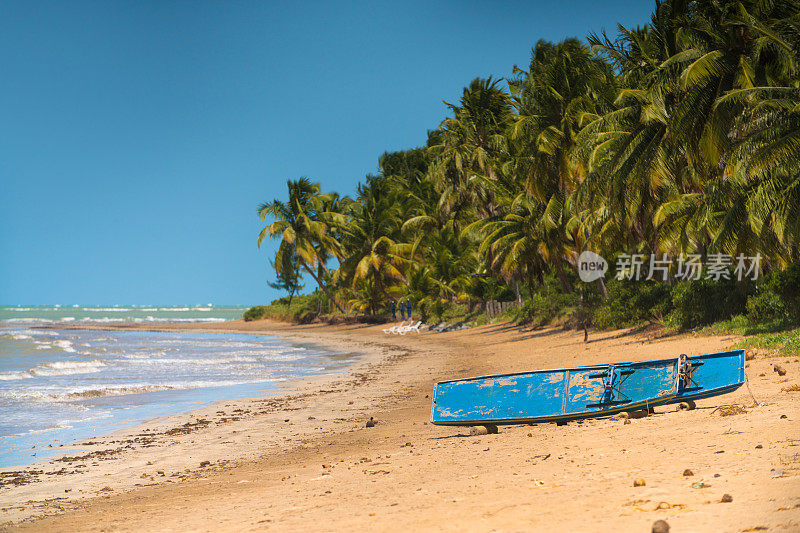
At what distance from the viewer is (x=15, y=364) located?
71.8ft

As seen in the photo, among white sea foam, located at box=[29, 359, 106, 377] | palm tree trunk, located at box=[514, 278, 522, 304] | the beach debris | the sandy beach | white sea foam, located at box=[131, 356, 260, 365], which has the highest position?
palm tree trunk, located at box=[514, 278, 522, 304]

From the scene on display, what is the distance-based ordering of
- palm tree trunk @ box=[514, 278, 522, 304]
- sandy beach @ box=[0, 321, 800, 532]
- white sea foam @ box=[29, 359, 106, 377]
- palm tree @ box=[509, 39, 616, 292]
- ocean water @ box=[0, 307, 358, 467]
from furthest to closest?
palm tree trunk @ box=[514, 278, 522, 304] → palm tree @ box=[509, 39, 616, 292] → white sea foam @ box=[29, 359, 106, 377] → ocean water @ box=[0, 307, 358, 467] → sandy beach @ box=[0, 321, 800, 532]

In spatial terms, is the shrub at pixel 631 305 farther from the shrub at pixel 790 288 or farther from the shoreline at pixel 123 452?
the shoreline at pixel 123 452

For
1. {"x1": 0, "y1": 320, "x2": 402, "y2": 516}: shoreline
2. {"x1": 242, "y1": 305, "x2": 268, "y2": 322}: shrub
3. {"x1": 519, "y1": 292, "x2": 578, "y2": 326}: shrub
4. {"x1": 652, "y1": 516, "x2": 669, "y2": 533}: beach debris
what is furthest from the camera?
{"x1": 242, "y1": 305, "x2": 268, "y2": 322}: shrub

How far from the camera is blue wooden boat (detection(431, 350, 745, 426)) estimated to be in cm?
782

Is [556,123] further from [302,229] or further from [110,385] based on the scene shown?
[302,229]

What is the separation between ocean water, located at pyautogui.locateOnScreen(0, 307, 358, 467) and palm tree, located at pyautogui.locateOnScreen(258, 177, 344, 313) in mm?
27170

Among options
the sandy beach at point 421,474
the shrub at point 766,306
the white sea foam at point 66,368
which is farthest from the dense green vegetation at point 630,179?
the white sea foam at point 66,368

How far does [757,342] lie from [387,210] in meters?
39.0

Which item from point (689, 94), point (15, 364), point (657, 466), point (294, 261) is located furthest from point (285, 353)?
point (294, 261)

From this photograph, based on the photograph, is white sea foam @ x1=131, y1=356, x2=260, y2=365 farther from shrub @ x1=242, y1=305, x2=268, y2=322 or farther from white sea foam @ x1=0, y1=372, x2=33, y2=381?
shrub @ x1=242, y1=305, x2=268, y2=322

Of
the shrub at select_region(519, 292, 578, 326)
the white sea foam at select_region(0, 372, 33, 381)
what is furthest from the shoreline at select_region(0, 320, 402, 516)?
the shrub at select_region(519, 292, 578, 326)

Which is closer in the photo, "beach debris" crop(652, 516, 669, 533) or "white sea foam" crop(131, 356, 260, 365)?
"beach debris" crop(652, 516, 669, 533)

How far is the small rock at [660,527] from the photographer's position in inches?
133
